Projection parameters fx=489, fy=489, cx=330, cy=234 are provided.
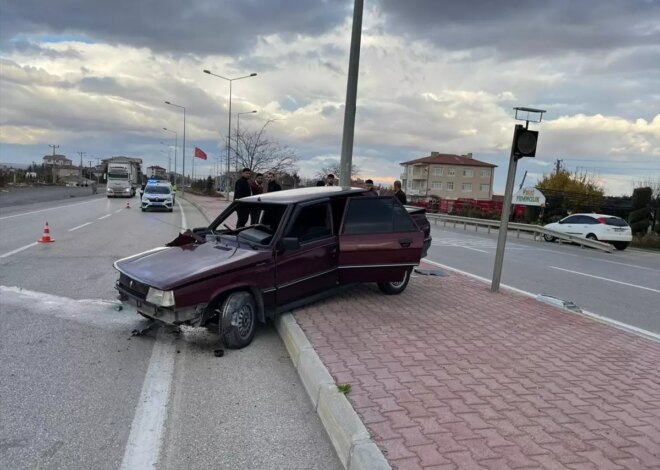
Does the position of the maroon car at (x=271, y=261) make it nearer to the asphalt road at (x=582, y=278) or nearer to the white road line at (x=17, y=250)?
the asphalt road at (x=582, y=278)

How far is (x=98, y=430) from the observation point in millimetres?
3371

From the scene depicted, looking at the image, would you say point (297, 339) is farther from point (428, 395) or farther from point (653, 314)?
point (653, 314)

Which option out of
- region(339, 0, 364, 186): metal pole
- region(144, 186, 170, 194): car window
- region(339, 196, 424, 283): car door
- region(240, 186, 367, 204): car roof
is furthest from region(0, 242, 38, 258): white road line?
region(144, 186, 170, 194): car window

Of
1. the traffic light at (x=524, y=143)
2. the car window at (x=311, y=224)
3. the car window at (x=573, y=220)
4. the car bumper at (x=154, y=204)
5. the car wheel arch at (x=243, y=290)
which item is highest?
the traffic light at (x=524, y=143)

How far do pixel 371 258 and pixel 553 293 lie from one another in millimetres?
4892

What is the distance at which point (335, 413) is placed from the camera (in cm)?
343

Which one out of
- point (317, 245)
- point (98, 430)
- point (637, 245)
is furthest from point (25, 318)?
point (637, 245)

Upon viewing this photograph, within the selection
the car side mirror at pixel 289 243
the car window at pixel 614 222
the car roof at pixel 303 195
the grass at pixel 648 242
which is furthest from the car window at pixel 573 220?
the car side mirror at pixel 289 243

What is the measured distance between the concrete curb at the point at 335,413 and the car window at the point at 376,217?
75.7 inches

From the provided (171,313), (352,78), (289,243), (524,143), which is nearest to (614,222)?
(524,143)

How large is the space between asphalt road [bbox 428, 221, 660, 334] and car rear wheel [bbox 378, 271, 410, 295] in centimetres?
337

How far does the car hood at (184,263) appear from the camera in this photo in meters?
4.76

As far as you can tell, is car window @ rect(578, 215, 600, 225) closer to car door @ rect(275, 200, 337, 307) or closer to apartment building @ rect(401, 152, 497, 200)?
car door @ rect(275, 200, 337, 307)

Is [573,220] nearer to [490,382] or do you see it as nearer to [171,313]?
[490,382]
